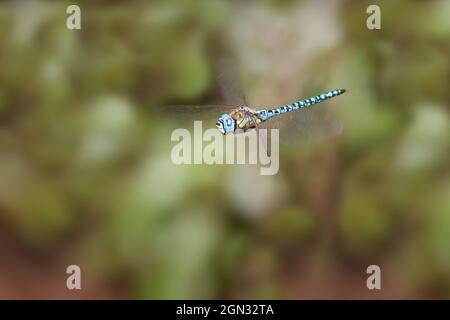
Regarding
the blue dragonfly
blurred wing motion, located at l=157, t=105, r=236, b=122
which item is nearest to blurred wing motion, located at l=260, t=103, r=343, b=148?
the blue dragonfly

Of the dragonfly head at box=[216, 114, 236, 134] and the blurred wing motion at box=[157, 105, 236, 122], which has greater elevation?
the blurred wing motion at box=[157, 105, 236, 122]

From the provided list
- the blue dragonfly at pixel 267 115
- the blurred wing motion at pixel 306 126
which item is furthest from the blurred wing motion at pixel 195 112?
the blurred wing motion at pixel 306 126

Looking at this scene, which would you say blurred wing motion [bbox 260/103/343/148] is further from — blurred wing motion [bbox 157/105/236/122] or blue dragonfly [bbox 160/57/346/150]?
blurred wing motion [bbox 157/105/236/122]

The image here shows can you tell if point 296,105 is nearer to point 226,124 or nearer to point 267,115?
point 267,115

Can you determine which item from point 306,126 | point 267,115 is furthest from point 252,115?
point 306,126

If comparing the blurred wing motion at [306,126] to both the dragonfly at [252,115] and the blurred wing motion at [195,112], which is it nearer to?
the dragonfly at [252,115]
